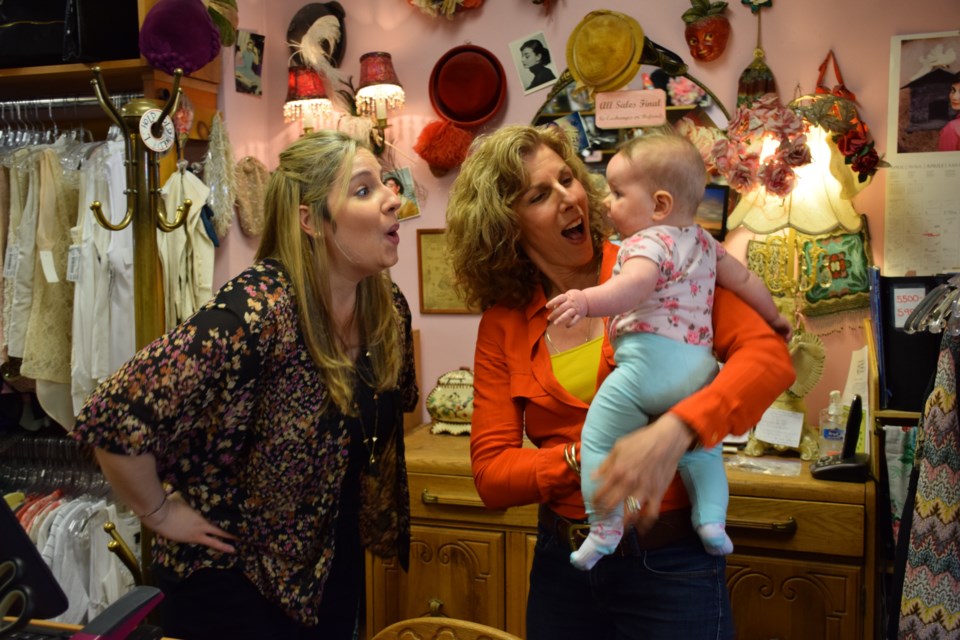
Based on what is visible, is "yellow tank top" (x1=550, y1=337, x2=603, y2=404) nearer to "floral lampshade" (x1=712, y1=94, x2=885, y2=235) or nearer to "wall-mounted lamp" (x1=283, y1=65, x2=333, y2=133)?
"floral lampshade" (x1=712, y1=94, x2=885, y2=235)

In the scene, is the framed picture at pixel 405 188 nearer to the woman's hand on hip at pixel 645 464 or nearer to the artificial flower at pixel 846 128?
the artificial flower at pixel 846 128

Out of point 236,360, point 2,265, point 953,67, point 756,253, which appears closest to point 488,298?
point 236,360

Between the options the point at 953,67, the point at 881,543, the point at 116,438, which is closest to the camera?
the point at 116,438

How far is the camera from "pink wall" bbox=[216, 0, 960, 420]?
2.56 metres

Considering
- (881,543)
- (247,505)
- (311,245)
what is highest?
(311,245)

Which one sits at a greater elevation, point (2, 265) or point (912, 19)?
point (912, 19)

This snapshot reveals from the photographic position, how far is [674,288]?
4.40 feet

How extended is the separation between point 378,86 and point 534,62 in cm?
53

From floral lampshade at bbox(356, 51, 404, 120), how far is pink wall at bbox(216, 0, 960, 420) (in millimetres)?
116

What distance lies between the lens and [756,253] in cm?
269

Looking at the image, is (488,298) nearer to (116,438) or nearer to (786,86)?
(116,438)

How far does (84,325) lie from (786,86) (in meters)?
2.29

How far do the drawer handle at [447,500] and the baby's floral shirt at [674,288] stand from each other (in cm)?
126

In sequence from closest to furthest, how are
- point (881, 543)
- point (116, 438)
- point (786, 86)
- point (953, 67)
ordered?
point (116, 438) → point (881, 543) → point (953, 67) → point (786, 86)
